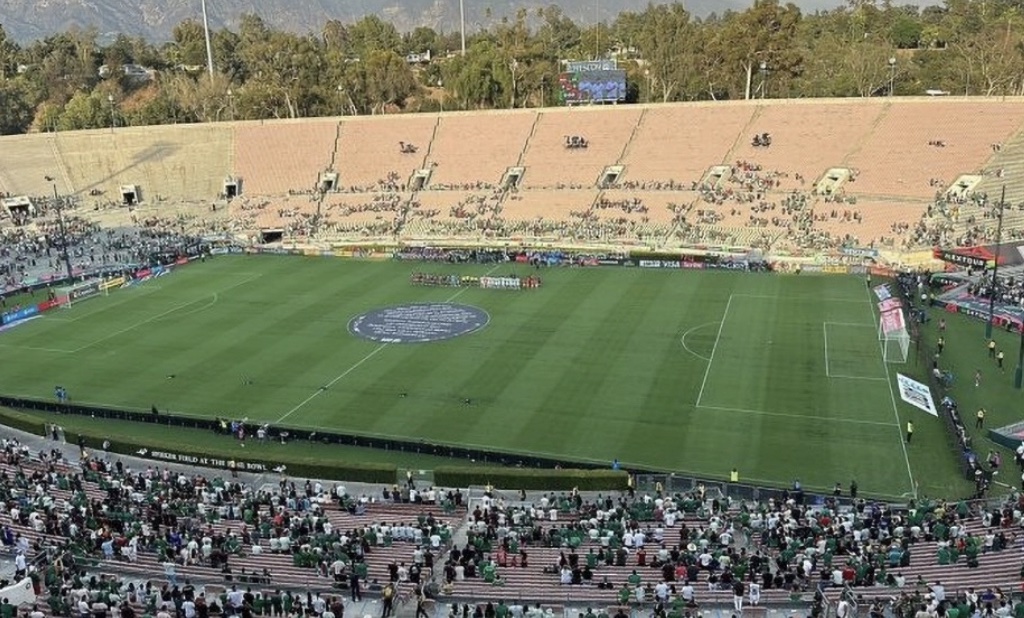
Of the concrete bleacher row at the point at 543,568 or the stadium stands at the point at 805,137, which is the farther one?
the stadium stands at the point at 805,137

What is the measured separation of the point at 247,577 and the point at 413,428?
12.9 meters

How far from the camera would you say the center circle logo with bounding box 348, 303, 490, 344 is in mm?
44125

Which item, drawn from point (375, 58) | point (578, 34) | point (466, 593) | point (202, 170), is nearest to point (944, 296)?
point (466, 593)

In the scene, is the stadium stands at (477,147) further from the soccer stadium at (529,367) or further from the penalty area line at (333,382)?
the penalty area line at (333,382)

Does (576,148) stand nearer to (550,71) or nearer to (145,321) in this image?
(550,71)

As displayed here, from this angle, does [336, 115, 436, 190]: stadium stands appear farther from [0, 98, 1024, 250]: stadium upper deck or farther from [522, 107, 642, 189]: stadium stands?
[522, 107, 642, 189]: stadium stands

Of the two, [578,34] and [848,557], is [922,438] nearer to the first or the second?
[848,557]

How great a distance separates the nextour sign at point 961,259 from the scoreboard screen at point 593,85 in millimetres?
41831

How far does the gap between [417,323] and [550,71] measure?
63935 mm

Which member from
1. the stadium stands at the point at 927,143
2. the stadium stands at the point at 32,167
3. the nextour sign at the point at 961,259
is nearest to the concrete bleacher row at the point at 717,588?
the nextour sign at the point at 961,259

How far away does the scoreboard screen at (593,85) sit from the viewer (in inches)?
3487

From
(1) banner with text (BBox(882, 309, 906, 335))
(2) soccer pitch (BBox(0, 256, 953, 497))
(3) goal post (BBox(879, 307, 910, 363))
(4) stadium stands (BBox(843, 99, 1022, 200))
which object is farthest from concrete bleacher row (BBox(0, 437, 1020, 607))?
(4) stadium stands (BBox(843, 99, 1022, 200))

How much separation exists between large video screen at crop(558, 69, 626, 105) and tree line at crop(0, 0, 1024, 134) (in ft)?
37.9

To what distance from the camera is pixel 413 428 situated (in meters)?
33.1
